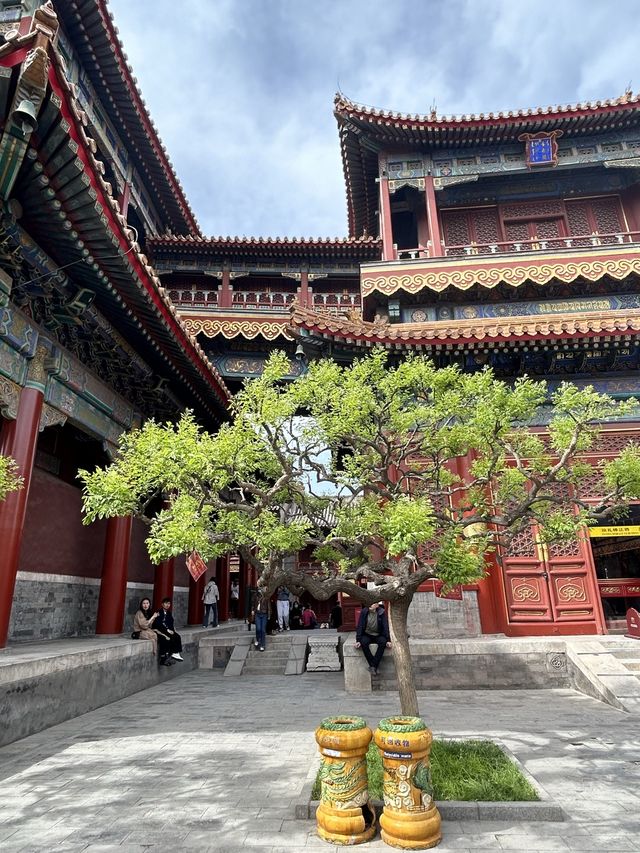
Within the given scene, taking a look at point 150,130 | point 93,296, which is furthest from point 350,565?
point 150,130

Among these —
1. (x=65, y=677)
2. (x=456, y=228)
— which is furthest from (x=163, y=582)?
(x=456, y=228)

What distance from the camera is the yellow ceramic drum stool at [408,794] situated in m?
3.54

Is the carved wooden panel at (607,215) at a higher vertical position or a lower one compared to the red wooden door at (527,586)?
higher

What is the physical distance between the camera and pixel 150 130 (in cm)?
1608

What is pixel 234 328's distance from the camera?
1734 cm

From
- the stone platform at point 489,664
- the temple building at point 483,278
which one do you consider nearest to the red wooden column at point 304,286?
the temple building at point 483,278

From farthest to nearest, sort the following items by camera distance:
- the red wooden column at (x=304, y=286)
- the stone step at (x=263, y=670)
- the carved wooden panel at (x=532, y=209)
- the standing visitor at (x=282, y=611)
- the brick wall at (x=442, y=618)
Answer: the standing visitor at (x=282, y=611) → the red wooden column at (x=304, y=286) → the carved wooden panel at (x=532, y=209) → the stone step at (x=263, y=670) → the brick wall at (x=442, y=618)

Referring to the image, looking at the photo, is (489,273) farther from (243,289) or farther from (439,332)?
(243,289)

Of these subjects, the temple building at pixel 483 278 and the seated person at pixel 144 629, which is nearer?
the seated person at pixel 144 629

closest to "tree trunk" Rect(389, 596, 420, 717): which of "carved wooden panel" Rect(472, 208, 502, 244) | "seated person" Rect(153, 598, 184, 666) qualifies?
"seated person" Rect(153, 598, 184, 666)

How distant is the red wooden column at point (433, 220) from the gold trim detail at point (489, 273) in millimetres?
1080

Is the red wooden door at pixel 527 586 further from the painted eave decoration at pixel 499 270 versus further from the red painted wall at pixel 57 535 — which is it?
the red painted wall at pixel 57 535

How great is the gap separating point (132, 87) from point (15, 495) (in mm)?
12411

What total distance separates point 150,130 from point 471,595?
51.6 feet
